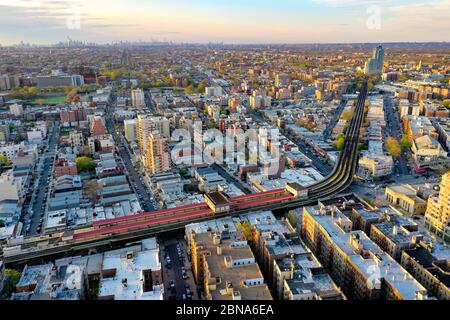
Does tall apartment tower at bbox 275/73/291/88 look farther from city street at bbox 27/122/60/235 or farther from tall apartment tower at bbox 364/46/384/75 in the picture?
city street at bbox 27/122/60/235

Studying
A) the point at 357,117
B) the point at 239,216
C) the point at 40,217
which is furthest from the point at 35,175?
the point at 357,117

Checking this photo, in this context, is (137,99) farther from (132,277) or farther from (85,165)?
(132,277)

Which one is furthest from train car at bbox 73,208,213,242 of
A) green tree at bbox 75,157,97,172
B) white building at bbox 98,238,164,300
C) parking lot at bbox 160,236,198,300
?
green tree at bbox 75,157,97,172

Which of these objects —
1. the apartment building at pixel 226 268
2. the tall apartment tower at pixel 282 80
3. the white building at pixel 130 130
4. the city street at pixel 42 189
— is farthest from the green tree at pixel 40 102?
the apartment building at pixel 226 268
